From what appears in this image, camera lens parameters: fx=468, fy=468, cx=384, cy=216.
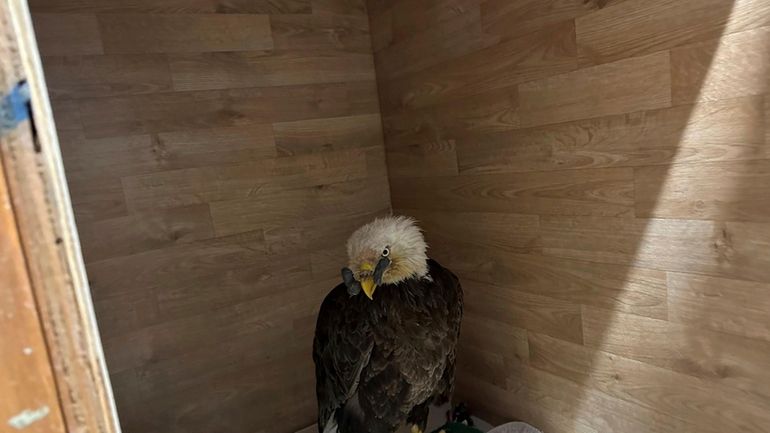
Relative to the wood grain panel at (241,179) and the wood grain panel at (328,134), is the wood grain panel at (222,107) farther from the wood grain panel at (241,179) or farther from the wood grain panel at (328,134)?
the wood grain panel at (241,179)

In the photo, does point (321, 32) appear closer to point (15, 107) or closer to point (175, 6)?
point (175, 6)

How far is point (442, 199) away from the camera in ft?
5.02

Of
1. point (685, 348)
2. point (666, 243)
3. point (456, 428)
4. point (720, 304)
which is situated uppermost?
point (666, 243)

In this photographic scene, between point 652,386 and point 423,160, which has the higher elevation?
point 423,160

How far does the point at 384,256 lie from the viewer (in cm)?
120

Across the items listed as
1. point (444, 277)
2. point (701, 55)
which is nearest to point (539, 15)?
point (701, 55)

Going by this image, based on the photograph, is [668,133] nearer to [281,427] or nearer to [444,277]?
[444,277]

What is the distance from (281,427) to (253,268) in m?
0.59

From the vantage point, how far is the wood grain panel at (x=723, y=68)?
2.62 feet

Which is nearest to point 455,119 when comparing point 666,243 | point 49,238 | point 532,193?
point 532,193

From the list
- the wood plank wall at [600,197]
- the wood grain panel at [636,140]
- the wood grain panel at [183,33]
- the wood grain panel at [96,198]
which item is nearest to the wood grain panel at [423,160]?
the wood plank wall at [600,197]

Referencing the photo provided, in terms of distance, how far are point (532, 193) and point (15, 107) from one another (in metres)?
1.12

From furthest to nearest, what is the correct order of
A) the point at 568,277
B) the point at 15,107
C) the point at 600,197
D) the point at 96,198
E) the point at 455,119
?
the point at 455,119 < the point at 96,198 < the point at 568,277 < the point at 600,197 < the point at 15,107

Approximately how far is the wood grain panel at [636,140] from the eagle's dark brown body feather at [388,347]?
1.26ft
